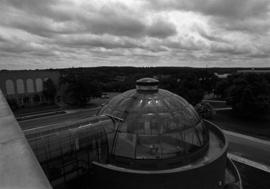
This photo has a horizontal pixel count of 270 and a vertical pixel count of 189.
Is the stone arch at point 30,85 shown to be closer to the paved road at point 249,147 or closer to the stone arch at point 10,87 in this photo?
the stone arch at point 10,87

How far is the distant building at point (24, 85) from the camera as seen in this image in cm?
4872

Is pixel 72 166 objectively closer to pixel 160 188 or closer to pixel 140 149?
pixel 140 149

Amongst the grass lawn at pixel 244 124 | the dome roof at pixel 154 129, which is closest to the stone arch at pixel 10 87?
the dome roof at pixel 154 129

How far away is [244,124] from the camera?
1367 inches

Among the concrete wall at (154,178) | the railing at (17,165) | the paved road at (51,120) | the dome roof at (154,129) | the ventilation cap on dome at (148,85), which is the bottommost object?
the paved road at (51,120)

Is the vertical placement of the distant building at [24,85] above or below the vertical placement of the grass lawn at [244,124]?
above

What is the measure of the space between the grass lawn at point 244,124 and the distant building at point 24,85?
4905 centimetres

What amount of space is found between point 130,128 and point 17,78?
51.7m

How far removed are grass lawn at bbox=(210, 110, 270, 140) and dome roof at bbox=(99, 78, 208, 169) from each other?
69.1 feet

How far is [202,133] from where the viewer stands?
13.0 m

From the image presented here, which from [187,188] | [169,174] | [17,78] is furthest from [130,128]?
[17,78]

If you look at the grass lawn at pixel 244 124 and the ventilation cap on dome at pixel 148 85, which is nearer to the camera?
the ventilation cap on dome at pixel 148 85

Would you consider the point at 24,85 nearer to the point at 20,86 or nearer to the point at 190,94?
the point at 20,86

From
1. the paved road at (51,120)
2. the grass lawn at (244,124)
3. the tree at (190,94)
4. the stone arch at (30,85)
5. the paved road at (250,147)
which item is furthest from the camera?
the stone arch at (30,85)
